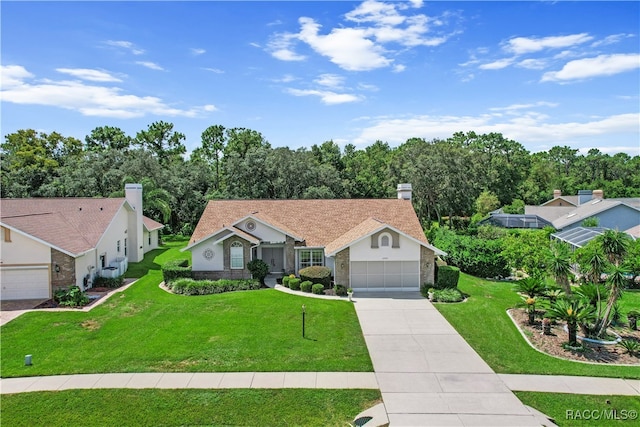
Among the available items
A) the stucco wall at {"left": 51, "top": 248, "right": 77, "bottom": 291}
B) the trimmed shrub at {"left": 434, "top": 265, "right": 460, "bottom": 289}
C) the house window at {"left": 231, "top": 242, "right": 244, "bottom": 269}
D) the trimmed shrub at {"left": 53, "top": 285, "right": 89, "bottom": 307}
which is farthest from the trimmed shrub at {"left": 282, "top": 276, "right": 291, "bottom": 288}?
the stucco wall at {"left": 51, "top": 248, "right": 77, "bottom": 291}

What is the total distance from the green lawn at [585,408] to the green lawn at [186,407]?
4.67m

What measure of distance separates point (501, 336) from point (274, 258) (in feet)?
49.9

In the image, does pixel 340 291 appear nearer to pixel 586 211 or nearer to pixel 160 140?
pixel 586 211

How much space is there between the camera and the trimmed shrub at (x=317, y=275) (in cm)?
2612

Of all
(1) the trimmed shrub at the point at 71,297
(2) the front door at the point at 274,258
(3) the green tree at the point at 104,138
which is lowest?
(1) the trimmed shrub at the point at 71,297

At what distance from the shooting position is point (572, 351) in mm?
17266

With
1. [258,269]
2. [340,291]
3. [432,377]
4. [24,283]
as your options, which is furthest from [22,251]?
[432,377]

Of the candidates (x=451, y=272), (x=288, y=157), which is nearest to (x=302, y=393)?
(x=451, y=272)

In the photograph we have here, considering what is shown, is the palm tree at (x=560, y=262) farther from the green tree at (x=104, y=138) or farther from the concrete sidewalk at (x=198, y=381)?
the green tree at (x=104, y=138)

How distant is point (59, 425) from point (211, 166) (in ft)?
200

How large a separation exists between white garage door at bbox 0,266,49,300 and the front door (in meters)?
12.2

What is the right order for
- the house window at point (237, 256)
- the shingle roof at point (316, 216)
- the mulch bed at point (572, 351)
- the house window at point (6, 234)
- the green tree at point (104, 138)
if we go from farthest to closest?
1. the green tree at point (104, 138)
2. the shingle roof at point (316, 216)
3. the house window at point (237, 256)
4. the house window at point (6, 234)
5. the mulch bed at point (572, 351)

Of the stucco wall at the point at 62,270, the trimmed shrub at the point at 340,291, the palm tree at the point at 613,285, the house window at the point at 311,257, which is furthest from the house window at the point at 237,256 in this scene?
the palm tree at the point at 613,285

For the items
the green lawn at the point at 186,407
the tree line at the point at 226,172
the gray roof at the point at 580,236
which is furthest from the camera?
the tree line at the point at 226,172
